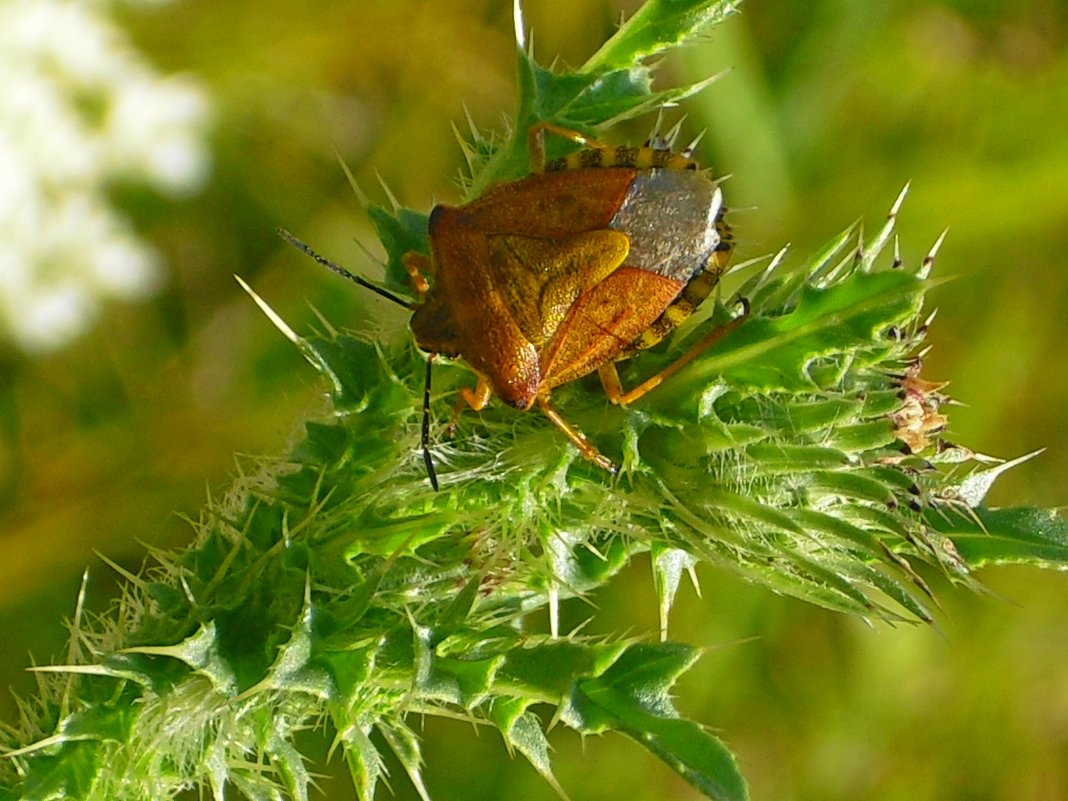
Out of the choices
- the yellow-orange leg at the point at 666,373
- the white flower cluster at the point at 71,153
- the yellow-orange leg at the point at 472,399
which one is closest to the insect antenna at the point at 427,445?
the yellow-orange leg at the point at 472,399

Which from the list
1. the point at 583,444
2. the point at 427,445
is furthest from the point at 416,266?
the point at 583,444

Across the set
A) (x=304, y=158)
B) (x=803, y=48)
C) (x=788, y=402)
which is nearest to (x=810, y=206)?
(x=803, y=48)

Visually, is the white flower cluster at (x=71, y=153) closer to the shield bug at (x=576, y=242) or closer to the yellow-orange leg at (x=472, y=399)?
the shield bug at (x=576, y=242)

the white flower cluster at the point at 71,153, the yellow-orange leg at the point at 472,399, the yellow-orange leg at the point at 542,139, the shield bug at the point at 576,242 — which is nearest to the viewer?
the yellow-orange leg at the point at 472,399

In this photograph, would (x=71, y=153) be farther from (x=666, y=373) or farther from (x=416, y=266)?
(x=666, y=373)

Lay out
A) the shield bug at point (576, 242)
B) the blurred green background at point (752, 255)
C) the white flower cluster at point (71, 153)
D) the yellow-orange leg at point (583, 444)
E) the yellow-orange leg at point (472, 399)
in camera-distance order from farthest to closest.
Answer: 1. the blurred green background at point (752, 255)
2. the white flower cluster at point (71, 153)
3. the shield bug at point (576, 242)
4. the yellow-orange leg at point (472, 399)
5. the yellow-orange leg at point (583, 444)

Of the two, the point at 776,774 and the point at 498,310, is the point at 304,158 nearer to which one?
the point at 498,310
